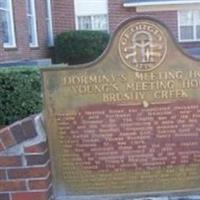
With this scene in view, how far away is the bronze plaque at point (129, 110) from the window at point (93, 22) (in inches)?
629

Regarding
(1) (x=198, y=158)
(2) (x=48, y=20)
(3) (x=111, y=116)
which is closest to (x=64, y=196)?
(3) (x=111, y=116)

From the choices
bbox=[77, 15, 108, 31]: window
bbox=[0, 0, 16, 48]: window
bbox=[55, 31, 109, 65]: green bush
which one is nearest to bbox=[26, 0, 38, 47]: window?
bbox=[55, 31, 109, 65]: green bush

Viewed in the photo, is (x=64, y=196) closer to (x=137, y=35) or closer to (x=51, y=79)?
(x=51, y=79)

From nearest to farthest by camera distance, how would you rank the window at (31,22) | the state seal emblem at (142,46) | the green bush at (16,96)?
1. the state seal emblem at (142,46)
2. the green bush at (16,96)
3. the window at (31,22)

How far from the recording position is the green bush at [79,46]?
52.1ft

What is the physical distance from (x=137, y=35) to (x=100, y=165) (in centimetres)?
87

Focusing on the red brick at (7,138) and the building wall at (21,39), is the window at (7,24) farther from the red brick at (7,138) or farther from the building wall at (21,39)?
the red brick at (7,138)

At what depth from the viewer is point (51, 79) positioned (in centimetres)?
344

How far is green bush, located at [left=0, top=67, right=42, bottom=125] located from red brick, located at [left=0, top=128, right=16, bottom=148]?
4321mm

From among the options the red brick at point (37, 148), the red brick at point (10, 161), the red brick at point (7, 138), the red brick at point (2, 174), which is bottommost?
the red brick at point (2, 174)

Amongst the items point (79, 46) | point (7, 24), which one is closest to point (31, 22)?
point (79, 46)

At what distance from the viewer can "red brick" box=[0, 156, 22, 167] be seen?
3510 millimetres

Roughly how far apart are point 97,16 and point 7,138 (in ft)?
53.6

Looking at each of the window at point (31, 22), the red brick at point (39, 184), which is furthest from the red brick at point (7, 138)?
the window at point (31, 22)
